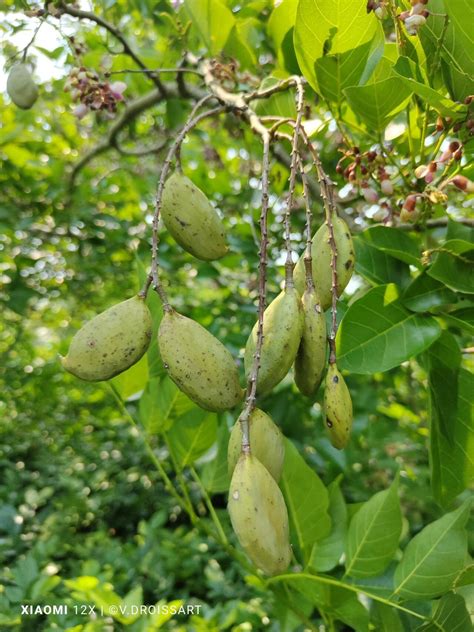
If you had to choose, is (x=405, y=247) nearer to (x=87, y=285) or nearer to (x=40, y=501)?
(x=40, y=501)

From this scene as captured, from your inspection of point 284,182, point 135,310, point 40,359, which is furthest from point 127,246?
point 135,310

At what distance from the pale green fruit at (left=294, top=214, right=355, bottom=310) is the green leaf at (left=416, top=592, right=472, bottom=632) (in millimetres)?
329

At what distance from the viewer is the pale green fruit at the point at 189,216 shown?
1.76 feet

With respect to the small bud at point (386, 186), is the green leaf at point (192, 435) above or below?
below

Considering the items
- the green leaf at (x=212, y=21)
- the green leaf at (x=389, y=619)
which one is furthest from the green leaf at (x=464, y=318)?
the green leaf at (x=212, y=21)

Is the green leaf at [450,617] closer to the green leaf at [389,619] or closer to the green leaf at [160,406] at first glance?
the green leaf at [389,619]

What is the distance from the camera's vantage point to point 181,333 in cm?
47

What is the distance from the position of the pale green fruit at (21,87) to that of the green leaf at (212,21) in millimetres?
279

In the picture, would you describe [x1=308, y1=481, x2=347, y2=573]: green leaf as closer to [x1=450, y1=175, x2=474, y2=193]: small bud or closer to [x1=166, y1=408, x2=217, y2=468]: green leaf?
[x1=166, y1=408, x2=217, y2=468]: green leaf

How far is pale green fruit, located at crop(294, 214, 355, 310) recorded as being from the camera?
526mm

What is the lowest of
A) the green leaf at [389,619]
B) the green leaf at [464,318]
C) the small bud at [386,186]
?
the green leaf at [389,619]

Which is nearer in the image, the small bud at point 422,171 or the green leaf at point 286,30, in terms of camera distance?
the small bud at point 422,171

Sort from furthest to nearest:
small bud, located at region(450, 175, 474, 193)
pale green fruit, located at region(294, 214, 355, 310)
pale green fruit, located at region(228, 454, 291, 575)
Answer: small bud, located at region(450, 175, 474, 193) → pale green fruit, located at region(294, 214, 355, 310) → pale green fruit, located at region(228, 454, 291, 575)

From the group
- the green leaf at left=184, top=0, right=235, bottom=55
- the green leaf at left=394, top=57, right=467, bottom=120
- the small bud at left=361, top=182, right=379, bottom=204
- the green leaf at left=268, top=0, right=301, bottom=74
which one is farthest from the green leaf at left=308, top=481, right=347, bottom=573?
the green leaf at left=184, top=0, right=235, bottom=55
